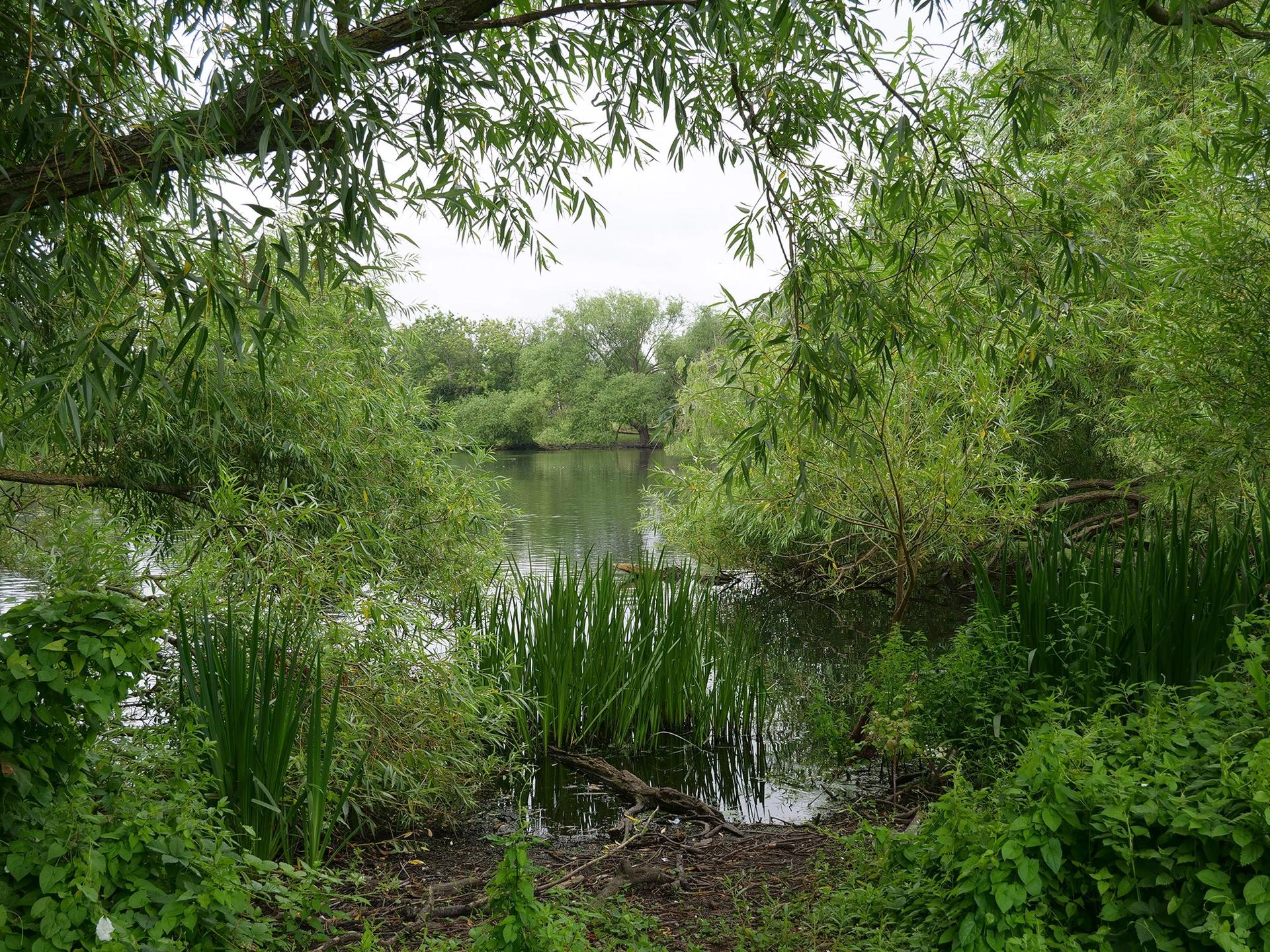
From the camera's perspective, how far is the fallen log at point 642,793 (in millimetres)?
4566

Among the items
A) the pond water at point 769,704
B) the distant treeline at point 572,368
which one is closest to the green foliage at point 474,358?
the distant treeline at point 572,368

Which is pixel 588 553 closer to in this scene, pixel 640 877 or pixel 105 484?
pixel 640 877

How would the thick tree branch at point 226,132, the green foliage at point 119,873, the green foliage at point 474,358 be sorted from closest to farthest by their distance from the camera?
the green foliage at point 119,873 < the thick tree branch at point 226,132 < the green foliage at point 474,358

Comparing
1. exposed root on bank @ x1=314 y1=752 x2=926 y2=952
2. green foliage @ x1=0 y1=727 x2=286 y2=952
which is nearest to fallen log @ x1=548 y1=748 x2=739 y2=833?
exposed root on bank @ x1=314 y1=752 x2=926 y2=952

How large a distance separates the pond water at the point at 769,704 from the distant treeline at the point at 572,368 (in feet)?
49.1

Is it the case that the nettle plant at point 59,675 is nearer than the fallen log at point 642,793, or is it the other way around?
the nettle plant at point 59,675

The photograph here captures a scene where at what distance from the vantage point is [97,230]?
9.62 ft

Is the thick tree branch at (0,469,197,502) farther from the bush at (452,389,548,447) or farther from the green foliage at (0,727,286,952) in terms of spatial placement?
the bush at (452,389,548,447)

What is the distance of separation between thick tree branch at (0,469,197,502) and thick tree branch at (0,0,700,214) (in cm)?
256

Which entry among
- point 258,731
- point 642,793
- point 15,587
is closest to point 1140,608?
point 642,793

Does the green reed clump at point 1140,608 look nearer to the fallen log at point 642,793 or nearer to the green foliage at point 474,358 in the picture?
the fallen log at point 642,793

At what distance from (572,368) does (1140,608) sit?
1271 inches

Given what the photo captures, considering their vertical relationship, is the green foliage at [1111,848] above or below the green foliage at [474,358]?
below

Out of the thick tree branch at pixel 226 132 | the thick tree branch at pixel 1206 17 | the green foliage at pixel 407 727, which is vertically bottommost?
the green foliage at pixel 407 727
